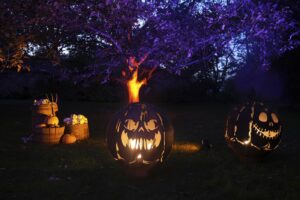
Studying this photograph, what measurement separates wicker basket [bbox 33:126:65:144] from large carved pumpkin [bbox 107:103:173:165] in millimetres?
4106

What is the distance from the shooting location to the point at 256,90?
26.6 m

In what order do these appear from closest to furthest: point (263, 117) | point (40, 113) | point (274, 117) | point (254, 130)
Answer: point (254, 130) < point (263, 117) < point (274, 117) < point (40, 113)

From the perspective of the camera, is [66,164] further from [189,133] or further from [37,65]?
[37,65]

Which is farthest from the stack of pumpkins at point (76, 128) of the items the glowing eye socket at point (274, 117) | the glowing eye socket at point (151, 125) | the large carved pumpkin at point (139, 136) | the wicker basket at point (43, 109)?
the glowing eye socket at point (274, 117)

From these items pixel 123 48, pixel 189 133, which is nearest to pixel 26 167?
pixel 123 48

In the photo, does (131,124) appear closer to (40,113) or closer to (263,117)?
(263,117)

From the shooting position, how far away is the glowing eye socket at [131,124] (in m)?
7.34

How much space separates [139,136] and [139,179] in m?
0.79

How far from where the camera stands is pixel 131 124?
24.2 ft

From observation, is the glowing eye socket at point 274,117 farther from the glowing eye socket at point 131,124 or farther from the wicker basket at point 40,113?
the wicker basket at point 40,113

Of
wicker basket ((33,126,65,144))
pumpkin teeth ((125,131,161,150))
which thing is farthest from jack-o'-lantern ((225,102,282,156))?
wicker basket ((33,126,65,144))

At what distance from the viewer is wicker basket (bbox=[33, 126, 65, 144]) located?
11164mm

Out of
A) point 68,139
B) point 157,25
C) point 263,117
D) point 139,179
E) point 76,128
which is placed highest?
point 157,25

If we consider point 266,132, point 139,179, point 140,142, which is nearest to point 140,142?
point 140,142
